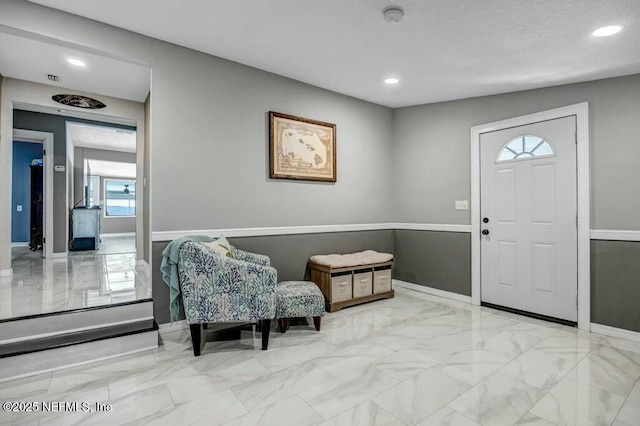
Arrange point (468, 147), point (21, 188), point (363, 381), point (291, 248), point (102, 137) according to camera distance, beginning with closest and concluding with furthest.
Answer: point (363, 381)
point (291, 248)
point (468, 147)
point (21, 188)
point (102, 137)

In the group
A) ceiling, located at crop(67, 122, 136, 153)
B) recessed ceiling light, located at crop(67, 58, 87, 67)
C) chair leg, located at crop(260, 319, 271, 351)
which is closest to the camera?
chair leg, located at crop(260, 319, 271, 351)

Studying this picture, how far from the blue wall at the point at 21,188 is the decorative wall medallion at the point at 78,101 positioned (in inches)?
153

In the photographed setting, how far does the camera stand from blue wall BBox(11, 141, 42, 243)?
7.25 metres

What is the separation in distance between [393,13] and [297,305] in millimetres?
2483

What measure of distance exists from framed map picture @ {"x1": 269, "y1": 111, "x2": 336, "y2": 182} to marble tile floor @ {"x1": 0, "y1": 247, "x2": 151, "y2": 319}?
6.43 ft

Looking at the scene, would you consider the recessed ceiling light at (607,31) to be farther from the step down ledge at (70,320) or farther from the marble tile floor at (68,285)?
the marble tile floor at (68,285)

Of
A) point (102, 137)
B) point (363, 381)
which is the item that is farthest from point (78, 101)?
point (363, 381)

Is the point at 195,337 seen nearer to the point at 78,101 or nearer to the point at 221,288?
the point at 221,288

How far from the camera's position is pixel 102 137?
7625 millimetres

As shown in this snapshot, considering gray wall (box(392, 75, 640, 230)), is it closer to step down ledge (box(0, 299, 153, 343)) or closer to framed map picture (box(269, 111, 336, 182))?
framed map picture (box(269, 111, 336, 182))

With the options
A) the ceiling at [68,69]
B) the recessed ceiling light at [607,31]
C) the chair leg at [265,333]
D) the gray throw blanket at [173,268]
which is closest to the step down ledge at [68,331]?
the gray throw blanket at [173,268]

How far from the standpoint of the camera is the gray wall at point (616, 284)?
2.97 meters

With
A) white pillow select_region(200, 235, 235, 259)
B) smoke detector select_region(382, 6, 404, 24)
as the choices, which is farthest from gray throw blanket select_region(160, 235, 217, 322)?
smoke detector select_region(382, 6, 404, 24)

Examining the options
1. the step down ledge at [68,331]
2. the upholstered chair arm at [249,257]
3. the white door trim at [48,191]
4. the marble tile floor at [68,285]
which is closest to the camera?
the step down ledge at [68,331]
